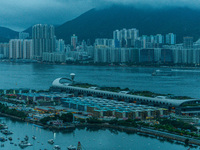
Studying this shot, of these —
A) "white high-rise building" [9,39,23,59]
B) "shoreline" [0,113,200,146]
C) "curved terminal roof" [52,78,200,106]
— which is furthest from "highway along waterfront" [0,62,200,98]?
"white high-rise building" [9,39,23,59]

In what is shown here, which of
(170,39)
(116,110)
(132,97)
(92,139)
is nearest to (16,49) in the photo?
A: (170,39)

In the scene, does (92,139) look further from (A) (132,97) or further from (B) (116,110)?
(A) (132,97)

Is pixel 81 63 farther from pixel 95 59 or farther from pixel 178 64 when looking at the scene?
pixel 178 64

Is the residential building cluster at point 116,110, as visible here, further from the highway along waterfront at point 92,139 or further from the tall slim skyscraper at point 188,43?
the tall slim skyscraper at point 188,43

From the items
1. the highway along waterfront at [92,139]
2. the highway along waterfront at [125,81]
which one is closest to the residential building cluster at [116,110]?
the highway along waterfront at [92,139]

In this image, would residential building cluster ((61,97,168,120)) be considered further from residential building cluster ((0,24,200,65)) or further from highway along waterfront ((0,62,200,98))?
residential building cluster ((0,24,200,65))

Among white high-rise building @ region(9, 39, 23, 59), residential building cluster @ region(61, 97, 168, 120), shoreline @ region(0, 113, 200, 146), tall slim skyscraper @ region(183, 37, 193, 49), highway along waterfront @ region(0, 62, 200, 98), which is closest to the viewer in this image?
shoreline @ region(0, 113, 200, 146)

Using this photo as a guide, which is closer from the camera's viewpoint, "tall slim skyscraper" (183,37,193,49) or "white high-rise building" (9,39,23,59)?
"tall slim skyscraper" (183,37,193,49)

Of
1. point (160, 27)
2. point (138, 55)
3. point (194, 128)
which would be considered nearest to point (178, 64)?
point (138, 55)
